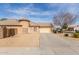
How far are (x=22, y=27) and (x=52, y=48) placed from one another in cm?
84

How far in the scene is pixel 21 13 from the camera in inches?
237

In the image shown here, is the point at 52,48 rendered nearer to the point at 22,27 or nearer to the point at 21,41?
the point at 21,41

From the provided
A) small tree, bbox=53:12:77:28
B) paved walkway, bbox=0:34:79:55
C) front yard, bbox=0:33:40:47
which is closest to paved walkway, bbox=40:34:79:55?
paved walkway, bbox=0:34:79:55

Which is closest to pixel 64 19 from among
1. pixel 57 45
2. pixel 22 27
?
pixel 57 45

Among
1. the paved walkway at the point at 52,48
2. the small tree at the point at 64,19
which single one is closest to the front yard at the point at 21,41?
the paved walkway at the point at 52,48

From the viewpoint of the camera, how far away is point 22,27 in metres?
6.10

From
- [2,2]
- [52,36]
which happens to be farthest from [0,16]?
[52,36]

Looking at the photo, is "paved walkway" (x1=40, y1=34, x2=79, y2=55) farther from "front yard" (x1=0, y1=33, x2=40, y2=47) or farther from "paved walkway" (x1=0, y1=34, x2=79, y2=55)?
"front yard" (x1=0, y1=33, x2=40, y2=47)

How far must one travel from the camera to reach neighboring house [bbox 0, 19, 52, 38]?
6.04m

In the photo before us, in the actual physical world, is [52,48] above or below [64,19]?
below

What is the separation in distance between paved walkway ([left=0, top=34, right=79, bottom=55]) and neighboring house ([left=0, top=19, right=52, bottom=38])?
17 centimetres

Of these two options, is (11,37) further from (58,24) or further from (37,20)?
(58,24)

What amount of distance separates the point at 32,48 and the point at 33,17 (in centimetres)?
71
